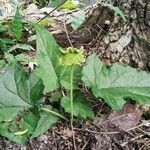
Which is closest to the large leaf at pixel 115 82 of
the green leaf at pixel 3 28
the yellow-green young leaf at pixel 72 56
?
the yellow-green young leaf at pixel 72 56

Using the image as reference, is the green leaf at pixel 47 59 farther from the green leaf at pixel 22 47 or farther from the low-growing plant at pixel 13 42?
the green leaf at pixel 22 47

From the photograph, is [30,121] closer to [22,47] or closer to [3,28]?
[22,47]

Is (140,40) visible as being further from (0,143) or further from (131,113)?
(0,143)

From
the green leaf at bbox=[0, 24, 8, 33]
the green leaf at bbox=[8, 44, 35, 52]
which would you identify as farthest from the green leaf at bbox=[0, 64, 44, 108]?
the green leaf at bbox=[0, 24, 8, 33]

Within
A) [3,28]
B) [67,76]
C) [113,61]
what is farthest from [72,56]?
[3,28]

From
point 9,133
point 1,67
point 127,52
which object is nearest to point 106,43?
point 127,52

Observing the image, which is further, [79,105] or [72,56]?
[79,105]

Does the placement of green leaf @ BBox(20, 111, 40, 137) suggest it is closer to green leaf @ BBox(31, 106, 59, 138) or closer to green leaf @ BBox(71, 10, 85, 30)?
green leaf @ BBox(31, 106, 59, 138)
